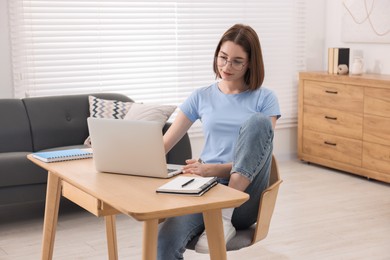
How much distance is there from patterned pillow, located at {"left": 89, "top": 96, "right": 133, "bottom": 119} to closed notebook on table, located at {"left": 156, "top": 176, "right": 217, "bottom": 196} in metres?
2.42

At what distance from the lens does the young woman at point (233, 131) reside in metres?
2.64

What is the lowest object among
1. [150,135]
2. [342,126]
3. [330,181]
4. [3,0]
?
[330,181]

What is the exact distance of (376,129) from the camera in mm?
5414

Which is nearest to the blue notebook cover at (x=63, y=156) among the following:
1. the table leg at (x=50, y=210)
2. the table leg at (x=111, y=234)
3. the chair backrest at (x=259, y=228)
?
the table leg at (x=50, y=210)

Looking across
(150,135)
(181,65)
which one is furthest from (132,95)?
(150,135)

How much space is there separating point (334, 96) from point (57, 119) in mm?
2416

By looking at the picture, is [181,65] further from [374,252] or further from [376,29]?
[374,252]

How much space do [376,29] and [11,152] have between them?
328 centimetres

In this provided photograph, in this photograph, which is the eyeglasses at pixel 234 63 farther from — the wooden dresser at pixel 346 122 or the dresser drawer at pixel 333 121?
the dresser drawer at pixel 333 121

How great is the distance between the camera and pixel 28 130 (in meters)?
4.81

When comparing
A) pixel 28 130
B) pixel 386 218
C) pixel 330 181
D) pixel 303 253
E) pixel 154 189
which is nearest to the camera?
pixel 154 189

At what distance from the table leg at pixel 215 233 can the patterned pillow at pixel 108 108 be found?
2502mm

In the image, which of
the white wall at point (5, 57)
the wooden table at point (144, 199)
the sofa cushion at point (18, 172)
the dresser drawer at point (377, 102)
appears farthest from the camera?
the dresser drawer at point (377, 102)

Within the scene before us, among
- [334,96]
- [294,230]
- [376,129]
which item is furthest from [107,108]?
[376,129]
